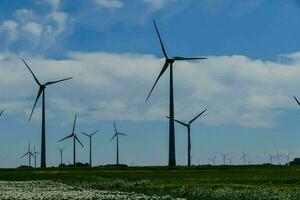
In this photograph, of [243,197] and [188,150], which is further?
[188,150]

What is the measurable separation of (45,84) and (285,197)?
94.0 meters

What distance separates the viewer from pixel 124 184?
53.7 meters

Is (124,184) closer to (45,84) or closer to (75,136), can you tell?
(45,84)

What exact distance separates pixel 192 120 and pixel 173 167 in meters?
25.9

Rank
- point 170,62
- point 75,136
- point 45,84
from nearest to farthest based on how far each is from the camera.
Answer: point 170,62 < point 45,84 < point 75,136

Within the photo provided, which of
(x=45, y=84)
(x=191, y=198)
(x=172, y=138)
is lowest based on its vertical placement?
(x=191, y=198)

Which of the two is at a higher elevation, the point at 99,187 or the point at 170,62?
the point at 170,62

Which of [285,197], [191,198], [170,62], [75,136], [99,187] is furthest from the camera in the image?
[75,136]

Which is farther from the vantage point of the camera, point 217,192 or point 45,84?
point 45,84

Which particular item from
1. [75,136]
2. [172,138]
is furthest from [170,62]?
[75,136]

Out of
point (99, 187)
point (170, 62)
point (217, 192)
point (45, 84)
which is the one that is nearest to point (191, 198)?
point (217, 192)

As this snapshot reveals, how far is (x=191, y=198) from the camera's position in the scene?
3716cm

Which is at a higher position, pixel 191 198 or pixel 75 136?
pixel 75 136

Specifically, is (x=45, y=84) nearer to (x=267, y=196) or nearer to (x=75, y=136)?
(x=75, y=136)
